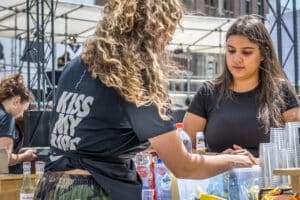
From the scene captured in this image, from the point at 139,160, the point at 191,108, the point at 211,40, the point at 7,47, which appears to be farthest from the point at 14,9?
the point at 139,160

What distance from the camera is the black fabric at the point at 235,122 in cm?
216

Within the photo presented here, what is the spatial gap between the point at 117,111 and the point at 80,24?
29.3ft

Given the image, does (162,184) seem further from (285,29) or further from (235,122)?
(285,29)

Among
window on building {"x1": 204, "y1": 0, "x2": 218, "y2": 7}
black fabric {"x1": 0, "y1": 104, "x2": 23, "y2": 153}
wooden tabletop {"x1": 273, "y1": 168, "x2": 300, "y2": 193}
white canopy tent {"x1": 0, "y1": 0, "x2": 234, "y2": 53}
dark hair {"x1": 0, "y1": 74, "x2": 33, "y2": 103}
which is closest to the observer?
wooden tabletop {"x1": 273, "y1": 168, "x2": 300, "y2": 193}

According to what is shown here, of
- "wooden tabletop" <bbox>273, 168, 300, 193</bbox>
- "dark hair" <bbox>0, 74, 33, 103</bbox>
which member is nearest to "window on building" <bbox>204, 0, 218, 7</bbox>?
"dark hair" <bbox>0, 74, 33, 103</bbox>

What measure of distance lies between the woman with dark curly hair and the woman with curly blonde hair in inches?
32.1

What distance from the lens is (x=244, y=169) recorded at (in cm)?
153

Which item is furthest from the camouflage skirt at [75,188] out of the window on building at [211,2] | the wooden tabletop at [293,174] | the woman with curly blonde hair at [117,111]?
the window on building at [211,2]

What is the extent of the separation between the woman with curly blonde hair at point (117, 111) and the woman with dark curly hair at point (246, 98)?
2.67 feet

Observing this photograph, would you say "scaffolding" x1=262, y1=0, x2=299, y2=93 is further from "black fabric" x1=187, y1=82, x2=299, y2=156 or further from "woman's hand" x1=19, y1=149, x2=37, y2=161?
"black fabric" x1=187, y1=82, x2=299, y2=156

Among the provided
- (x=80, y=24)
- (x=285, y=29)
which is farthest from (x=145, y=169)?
(x=80, y=24)

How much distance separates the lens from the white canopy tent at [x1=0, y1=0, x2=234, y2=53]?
29.8 ft

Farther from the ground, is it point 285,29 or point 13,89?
point 285,29

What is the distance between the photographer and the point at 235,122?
218 cm
